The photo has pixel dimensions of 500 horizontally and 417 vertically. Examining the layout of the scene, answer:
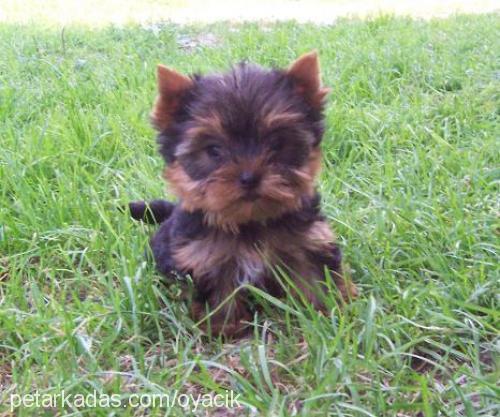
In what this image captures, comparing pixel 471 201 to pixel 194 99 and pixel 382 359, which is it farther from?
pixel 194 99

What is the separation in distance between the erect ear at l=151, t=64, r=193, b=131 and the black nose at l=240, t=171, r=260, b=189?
1.81 ft

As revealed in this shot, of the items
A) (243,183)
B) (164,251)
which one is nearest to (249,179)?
(243,183)

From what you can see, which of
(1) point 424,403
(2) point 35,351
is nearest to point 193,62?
(2) point 35,351

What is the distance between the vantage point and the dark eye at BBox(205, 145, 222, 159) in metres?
2.79

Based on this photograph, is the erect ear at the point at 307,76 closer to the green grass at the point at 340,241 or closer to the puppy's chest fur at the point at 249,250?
the puppy's chest fur at the point at 249,250

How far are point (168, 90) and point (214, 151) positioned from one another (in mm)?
405

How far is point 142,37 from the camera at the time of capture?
8203 mm

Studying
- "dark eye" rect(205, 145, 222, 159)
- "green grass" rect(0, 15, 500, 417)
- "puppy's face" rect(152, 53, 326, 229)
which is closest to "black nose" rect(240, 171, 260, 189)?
"puppy's face" rect(152, 53, 326, 229)

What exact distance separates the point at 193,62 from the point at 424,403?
508 cm

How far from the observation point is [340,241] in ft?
11.8

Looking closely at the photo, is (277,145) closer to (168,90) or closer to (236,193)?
(236,193)

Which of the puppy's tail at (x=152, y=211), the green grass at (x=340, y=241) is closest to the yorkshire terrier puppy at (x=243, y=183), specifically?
the green grass at (x=340, y=241)

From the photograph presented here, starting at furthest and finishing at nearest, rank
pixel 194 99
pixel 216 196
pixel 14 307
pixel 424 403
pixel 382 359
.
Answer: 1. pixel 14 307
2. pixel 194 99
3. pixel 216 196
4. pixel 382 359
5. pixel 424 403

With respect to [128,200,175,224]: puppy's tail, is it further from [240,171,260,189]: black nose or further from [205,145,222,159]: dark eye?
[240,171,260,189]: black nose
